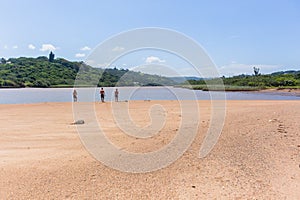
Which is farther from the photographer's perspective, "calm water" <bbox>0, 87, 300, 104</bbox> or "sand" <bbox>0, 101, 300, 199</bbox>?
"calm water" <bbox>0, 87, 300, 104</bbox>

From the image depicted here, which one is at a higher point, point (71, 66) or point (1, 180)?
point (71, 66)

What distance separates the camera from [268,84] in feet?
306


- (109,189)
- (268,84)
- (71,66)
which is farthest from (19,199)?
(71,66)

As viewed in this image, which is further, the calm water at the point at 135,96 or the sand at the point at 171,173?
the calm water at the point at 135,96

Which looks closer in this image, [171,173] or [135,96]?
[171,173]

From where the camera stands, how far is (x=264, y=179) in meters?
7.00

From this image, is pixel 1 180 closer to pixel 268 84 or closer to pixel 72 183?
pixel 72 183

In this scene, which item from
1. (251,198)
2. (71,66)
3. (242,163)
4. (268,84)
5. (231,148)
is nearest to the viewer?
(251,198)

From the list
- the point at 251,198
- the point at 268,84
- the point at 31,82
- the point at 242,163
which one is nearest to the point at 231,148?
the point at 242,163

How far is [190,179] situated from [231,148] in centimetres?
278

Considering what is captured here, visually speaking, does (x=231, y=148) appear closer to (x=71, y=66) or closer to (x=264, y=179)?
(x=264, y=179)

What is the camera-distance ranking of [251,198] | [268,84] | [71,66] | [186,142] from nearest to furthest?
[251,198] → [186,142] → [268,84] → [71,66]

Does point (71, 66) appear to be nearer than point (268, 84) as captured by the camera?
No

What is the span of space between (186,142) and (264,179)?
3712 millimetres
